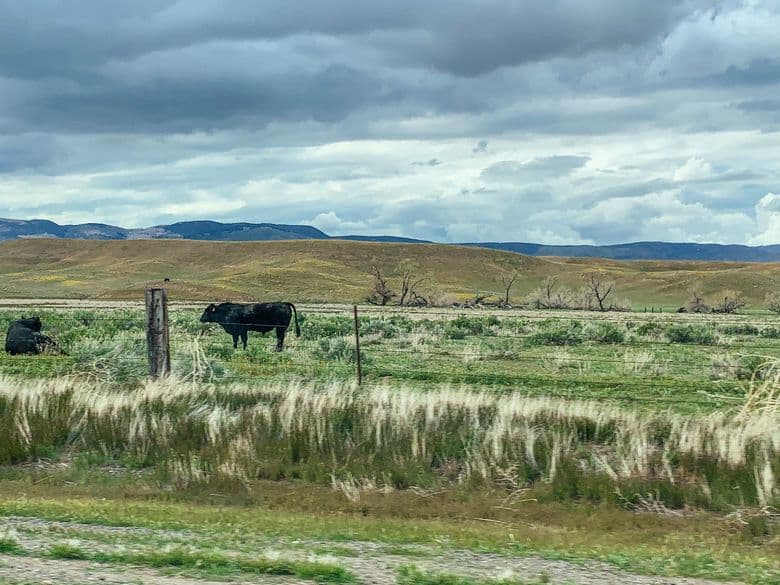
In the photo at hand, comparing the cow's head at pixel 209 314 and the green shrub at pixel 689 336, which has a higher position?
the cow's head at pixel 209 314

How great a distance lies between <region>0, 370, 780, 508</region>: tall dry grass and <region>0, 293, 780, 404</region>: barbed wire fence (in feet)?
6.89

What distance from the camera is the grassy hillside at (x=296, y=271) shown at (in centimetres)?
11669

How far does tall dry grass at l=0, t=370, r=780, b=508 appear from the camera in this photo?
1064 cm

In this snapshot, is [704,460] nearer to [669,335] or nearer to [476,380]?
[476,380]

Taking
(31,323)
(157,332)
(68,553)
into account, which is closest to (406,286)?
(31,323)

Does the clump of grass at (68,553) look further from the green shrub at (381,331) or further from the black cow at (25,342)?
the green shrub at (381,331)

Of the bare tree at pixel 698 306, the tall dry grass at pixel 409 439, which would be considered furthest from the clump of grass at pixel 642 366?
the bare tree at pixel 698 306

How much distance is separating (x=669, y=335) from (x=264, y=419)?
23.1m

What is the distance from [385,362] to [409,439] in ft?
36.3

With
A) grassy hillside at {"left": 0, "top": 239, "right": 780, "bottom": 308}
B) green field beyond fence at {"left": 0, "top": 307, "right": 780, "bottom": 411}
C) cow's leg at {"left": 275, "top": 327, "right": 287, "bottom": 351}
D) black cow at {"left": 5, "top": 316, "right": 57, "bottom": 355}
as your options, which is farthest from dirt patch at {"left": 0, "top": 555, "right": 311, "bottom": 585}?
grassy hillside at {"left": 0, "top": 239, "right": 780, "bottom": 308}

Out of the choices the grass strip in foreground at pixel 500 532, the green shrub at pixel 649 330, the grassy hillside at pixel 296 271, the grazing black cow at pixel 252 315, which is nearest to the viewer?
the grass strip in foreground at pixel 500 532

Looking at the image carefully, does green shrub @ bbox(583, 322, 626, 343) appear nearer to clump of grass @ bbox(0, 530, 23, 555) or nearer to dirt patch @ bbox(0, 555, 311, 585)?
clump of grass @ bbox(0, 530, 23, 555)

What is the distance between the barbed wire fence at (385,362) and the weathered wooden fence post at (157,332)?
0.05 ft

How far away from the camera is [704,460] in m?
10.8
